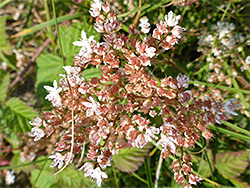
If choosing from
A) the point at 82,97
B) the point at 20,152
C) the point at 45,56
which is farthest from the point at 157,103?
the point at 20,152

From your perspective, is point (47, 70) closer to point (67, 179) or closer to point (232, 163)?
point (67, 179)

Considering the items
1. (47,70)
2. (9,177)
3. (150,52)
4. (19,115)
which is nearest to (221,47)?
(150,52)

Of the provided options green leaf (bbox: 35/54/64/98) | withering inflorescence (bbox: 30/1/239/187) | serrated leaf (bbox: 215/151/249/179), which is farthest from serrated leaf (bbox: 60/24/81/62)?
serrated leaf (bbox: 215/151/249/179)

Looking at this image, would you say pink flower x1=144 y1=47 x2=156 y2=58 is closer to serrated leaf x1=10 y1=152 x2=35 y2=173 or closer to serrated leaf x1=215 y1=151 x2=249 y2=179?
serrated leaf x1=215 y1=151 x2=249 y2=179

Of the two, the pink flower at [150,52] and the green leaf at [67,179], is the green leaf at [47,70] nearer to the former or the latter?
the green leaf at [67,179]

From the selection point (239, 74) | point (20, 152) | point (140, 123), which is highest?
point (239, 74)

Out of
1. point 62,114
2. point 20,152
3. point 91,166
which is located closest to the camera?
point 91,166

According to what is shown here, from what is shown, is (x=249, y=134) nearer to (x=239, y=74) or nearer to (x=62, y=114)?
(x=239, y=74)

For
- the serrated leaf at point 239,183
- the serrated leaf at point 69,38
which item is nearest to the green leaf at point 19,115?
the serrated leaf at point 69,38
